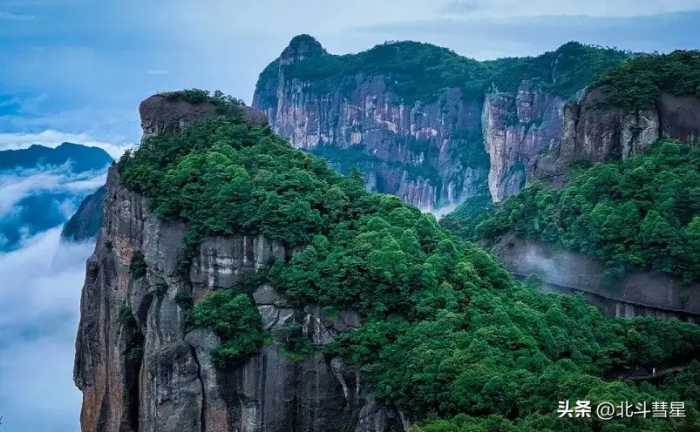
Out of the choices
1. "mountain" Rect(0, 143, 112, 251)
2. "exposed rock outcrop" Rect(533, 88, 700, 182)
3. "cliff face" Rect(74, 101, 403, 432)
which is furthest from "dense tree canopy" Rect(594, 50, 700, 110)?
"mountain" Rect(0, 143, 112, 251)

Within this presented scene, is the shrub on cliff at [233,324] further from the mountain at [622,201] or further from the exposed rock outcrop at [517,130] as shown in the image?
the exposed rock outcrop at [517,130]

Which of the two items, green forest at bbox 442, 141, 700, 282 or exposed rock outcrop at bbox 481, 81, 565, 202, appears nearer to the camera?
green forest at bbox 442, 141, 700, 282

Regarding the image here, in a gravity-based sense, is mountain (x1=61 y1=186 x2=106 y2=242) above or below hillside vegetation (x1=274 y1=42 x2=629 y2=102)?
below

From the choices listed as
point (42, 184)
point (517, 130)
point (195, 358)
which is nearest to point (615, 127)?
point (195, 358)

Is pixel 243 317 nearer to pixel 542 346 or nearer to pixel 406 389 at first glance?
pixel 406 389

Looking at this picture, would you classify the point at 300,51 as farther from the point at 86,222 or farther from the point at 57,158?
the point at 86,222

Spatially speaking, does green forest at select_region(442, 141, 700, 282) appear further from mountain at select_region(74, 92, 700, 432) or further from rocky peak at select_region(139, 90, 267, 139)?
rocky peak at select_region(139, 90, 267, 139)
